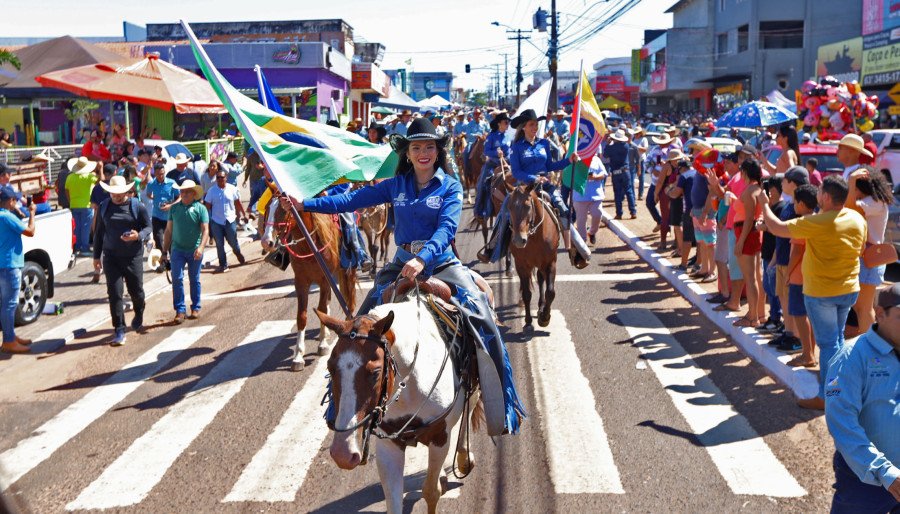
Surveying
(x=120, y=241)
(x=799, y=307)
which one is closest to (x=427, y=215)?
(x=799, y=307)

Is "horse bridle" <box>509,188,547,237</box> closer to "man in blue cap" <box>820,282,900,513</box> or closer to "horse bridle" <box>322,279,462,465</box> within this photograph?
"horse bridle" <box>322,279,462,465</box>

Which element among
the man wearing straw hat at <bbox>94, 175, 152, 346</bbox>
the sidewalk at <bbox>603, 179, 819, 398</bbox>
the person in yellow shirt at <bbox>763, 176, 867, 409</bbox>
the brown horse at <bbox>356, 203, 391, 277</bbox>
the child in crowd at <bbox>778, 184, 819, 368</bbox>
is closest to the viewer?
the person in yellow shirt at <bbox>763, 176, 867, 409</bbox>

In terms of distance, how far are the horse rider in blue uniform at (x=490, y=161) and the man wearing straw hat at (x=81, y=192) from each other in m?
7.42

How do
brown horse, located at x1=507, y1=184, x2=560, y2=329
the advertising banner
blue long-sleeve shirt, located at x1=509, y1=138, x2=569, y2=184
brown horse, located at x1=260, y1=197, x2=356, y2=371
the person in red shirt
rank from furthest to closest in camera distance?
the advertising banner
the person in red shirt
blue long-sleeve shirt, located at x1=509, y1=138, x2=569, y2=184
brown horse, located at x1=507, y1=184, x2=560, y2=329
brown horse, located at x1=260, y1=197, x2=356, y2=371

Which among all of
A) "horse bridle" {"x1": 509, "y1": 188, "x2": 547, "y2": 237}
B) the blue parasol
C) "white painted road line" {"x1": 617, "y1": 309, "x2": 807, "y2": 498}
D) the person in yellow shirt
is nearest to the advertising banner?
the blue parasol

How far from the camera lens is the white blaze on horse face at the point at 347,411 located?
14.3ft

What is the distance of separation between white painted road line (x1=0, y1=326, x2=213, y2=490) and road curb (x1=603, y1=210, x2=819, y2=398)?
22.9ft

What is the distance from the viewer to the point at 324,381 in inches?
372

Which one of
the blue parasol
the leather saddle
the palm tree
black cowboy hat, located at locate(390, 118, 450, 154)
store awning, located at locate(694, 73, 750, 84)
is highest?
store awning, located at locate(694, 73, 750, 84)

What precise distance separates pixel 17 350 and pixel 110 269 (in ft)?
4.96

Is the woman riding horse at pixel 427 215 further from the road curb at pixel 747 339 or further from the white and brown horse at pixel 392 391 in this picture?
the road curb at pixel 747 339

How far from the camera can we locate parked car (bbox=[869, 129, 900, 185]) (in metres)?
17.2

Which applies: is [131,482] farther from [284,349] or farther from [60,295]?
[60,295]

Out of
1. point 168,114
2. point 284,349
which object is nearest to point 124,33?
point 168,114
